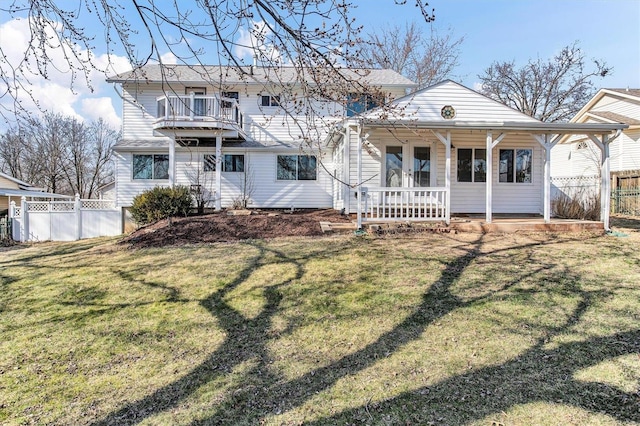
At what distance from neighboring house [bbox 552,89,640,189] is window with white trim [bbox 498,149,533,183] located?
578 centimetres

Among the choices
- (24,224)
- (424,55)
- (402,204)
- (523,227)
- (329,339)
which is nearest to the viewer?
(329,339)

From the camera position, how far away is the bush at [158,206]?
12.1 m

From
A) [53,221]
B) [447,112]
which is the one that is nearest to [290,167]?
[447,112]

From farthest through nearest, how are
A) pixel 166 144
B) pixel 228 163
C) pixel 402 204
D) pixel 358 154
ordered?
pixel 228 163 → pixel 166 144 → pixel 402 204 → pixel 358 154

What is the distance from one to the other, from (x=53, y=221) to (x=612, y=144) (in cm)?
2636

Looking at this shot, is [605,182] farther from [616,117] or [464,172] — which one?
[616,117]

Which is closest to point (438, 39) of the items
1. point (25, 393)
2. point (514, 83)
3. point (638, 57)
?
point (514, 83)

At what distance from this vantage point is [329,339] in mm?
4086

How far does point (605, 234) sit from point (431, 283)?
6374mm

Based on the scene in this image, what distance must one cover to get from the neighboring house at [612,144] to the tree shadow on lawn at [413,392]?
14954mm

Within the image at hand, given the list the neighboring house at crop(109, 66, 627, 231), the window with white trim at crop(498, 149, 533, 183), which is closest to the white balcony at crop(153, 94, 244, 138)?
the neighboring house at crop(109, 66, 627, 231)

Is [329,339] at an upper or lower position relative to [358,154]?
lower

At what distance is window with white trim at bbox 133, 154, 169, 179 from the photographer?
15539 mm

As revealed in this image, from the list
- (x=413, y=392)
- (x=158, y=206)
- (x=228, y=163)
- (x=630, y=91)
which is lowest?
(x=413, y=392)
